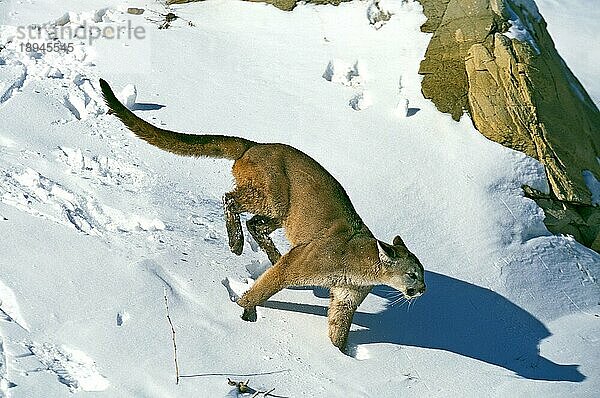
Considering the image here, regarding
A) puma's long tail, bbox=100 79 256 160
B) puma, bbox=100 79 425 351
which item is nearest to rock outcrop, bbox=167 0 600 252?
puma, bbox=100 79 425 351

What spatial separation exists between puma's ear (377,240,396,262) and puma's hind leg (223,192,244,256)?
1.05 m

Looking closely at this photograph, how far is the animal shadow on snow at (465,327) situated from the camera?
541 cm

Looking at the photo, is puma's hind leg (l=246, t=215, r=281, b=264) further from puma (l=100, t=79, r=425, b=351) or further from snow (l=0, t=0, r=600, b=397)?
snow (l=0, t=0, r=600, b=397)

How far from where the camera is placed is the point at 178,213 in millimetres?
6262

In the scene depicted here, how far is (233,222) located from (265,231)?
24cm

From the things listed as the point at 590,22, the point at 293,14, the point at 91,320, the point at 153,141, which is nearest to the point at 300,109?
the point at 293,14

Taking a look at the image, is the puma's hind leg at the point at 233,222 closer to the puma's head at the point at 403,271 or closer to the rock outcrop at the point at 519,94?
the puma's head at the point at 403,271

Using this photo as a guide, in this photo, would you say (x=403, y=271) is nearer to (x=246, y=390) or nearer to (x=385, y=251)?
(x=385, y=251)

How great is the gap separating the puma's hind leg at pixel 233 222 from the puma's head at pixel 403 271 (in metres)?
1.05

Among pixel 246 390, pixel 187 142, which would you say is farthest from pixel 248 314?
pixel 187 142

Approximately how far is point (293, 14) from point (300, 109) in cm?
184

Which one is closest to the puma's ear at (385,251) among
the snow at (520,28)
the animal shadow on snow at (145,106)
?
the snow at (520,28)

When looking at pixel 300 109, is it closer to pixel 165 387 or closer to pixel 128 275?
pixel 128 275

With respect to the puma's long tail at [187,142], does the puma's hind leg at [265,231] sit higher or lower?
lower
